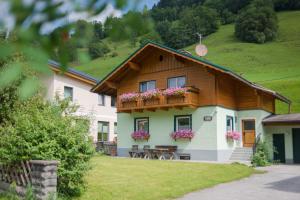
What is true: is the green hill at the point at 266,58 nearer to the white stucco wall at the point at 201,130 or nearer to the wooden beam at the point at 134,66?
the white stucco wall at the point at 201,130

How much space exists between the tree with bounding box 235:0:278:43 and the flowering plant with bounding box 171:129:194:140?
54.4 meters

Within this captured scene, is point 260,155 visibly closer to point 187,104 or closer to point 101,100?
point 187,104

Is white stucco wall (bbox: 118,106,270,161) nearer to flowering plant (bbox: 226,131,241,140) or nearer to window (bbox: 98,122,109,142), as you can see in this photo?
flowering plant (bbox: 226,131,241,140)

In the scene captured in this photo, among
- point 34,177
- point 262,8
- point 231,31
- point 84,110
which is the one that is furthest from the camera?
point 231,31

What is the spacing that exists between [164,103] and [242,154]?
5.61 metres

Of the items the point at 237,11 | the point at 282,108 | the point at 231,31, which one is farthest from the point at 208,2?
the point at 282,108

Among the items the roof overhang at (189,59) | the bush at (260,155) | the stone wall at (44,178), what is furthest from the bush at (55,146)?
the roof overhang at (189,59)

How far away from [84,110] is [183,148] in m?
10.5

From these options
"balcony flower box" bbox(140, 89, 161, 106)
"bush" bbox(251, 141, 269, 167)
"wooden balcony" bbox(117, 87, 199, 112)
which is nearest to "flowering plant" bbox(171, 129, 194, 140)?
"wooden balcony" bbox(117, 87, 199, 112)

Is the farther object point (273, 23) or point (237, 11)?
point (237, 11)

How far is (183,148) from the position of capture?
2331 centimetres

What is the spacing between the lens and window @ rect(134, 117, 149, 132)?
1001 inches

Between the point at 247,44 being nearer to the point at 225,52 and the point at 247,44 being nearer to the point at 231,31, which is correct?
the point at 225,52

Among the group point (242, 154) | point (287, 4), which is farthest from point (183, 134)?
point (287, 4)
